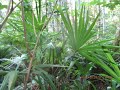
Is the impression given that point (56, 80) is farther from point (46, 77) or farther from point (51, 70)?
point (46, 77)

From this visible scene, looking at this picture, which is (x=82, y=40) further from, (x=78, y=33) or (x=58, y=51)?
(x=58, y=51)

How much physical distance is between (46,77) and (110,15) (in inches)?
212

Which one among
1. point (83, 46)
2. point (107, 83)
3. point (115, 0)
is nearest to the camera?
point (83, 46)

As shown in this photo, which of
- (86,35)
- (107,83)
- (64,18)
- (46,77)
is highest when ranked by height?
(64,18)

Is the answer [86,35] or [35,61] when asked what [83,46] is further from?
[35,61]

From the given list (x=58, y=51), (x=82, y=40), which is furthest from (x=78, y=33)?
(x=58, y=51)

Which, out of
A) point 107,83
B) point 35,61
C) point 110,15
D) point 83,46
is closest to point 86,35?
point 83,46

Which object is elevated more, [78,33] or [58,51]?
[78,33]

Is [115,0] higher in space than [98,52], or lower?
higher

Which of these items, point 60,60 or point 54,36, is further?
point 54,36

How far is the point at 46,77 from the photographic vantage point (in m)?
1.40

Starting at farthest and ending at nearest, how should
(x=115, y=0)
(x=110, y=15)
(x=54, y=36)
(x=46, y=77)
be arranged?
(x=110, y=15) → (x=115, y=0) → (x=54, y=36) → (x=46, y=77)

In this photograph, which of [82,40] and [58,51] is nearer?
[82,40]

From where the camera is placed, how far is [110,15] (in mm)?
6516
